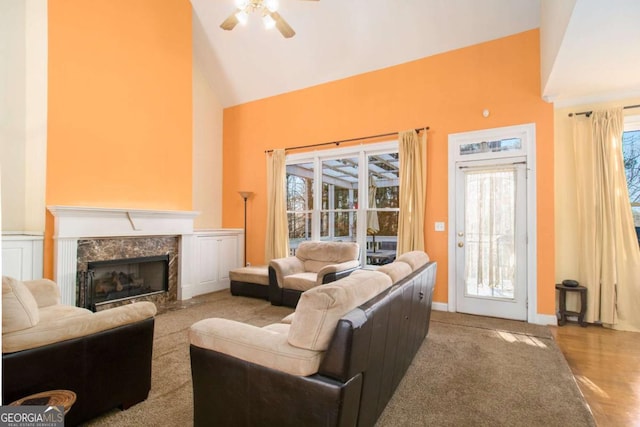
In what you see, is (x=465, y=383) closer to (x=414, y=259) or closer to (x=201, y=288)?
(x=414, y=259)

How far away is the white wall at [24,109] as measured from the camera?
3.74 m

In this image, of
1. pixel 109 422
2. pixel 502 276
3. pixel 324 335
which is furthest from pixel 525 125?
pixel 109 422

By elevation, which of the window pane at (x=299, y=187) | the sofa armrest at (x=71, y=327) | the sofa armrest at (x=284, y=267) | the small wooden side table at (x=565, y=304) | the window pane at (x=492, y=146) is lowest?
the small wooden side table at (x=565, y=304)

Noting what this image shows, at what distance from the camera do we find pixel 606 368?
2879 millimetres

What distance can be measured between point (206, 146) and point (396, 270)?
5.11 metres

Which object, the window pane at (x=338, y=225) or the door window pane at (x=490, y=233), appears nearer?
the door window pane at (x=490, y=233)

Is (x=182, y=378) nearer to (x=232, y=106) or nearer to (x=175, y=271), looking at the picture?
(x=175, y=271)

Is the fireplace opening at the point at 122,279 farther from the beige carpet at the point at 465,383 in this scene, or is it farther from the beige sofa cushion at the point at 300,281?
the beige sofa cushion at the point at 300,281

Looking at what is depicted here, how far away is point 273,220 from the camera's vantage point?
5.95 m

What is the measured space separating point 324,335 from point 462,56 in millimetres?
4443

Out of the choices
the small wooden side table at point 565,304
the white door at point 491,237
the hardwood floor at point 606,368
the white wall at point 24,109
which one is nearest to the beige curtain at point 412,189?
the white door at point 491,237

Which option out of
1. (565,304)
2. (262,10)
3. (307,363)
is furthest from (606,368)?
(262,10)

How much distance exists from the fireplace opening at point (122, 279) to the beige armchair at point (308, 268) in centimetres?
165

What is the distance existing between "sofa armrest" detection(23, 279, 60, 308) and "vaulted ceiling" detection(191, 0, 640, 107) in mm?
4385
